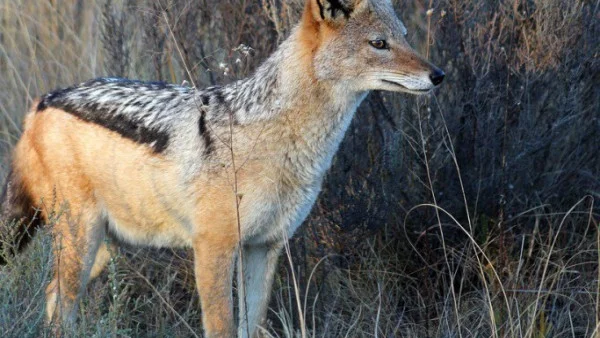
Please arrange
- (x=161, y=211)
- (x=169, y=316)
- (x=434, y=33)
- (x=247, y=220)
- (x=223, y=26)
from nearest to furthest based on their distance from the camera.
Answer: (x=247, y=220), (x=161, y=211), (x=169, y=316), (x=434, y=33), (x=223, y=26)

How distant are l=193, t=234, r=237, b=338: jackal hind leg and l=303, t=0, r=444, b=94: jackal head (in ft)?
3.26

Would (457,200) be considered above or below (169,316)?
above

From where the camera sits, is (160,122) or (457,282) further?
(457,282)

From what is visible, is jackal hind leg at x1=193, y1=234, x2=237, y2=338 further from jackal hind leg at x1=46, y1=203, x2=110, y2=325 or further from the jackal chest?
jackal hind leg at x1=46, y1=203, x2=110, y2=325

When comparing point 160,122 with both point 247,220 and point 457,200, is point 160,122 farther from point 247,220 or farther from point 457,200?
point 457,200

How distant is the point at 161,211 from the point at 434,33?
2.25m

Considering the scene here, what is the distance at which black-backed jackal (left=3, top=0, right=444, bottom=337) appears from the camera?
4402mm

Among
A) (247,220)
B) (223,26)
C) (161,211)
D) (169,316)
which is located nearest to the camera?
(247,220)

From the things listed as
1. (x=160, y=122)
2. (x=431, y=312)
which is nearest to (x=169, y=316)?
(x=160, y=122)

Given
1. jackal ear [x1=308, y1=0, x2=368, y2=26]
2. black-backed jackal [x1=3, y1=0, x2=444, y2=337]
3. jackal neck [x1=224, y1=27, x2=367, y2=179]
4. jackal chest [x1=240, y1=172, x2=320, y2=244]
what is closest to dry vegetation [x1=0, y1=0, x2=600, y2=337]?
black-backed jackal [x1=3, y1=0, x2=444, y2=337]

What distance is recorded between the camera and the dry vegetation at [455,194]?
537 cm

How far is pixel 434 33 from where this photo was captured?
5812 millimetres

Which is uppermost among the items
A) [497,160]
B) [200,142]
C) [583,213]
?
[200,142]

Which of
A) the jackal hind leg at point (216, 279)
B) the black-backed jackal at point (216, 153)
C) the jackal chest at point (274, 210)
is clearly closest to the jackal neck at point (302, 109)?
the black-backed jackal at point (216, 153)
